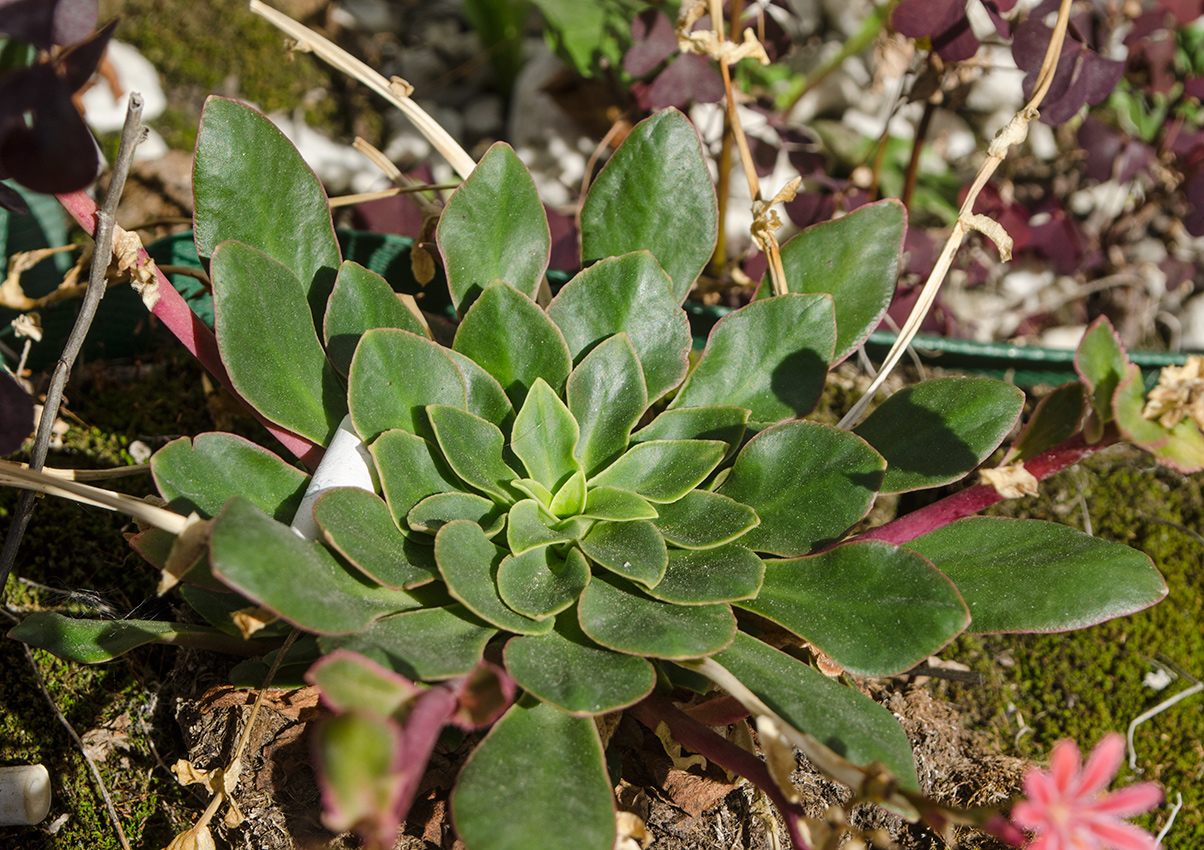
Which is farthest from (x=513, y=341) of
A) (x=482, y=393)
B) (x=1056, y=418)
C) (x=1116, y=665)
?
(x=1116, y=665)

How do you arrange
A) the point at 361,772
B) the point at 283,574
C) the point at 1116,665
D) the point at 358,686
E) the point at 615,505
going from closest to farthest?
1. the point at 361,772
2. the point at 358,686
3. the point at 283,574
4. the point at 615,505
5. the point at 1116,665

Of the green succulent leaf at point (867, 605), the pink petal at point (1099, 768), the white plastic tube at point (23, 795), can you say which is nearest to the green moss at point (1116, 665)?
the green succulent leaf at point (867, 605)

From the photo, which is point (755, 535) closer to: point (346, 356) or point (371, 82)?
point (346, 356)

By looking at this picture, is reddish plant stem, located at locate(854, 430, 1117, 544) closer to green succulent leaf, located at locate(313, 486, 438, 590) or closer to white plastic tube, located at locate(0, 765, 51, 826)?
green succulent leaf, located at locate(313, 486, 438, 590)

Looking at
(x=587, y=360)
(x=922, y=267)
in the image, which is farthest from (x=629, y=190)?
(x=922, y=267)

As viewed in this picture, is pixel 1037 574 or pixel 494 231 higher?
pixel 494 231

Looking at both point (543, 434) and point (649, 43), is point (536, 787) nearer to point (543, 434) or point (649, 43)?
point (543, 434)

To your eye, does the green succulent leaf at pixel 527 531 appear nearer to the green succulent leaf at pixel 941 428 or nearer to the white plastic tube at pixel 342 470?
the white plastic tube at pixel 342 470
